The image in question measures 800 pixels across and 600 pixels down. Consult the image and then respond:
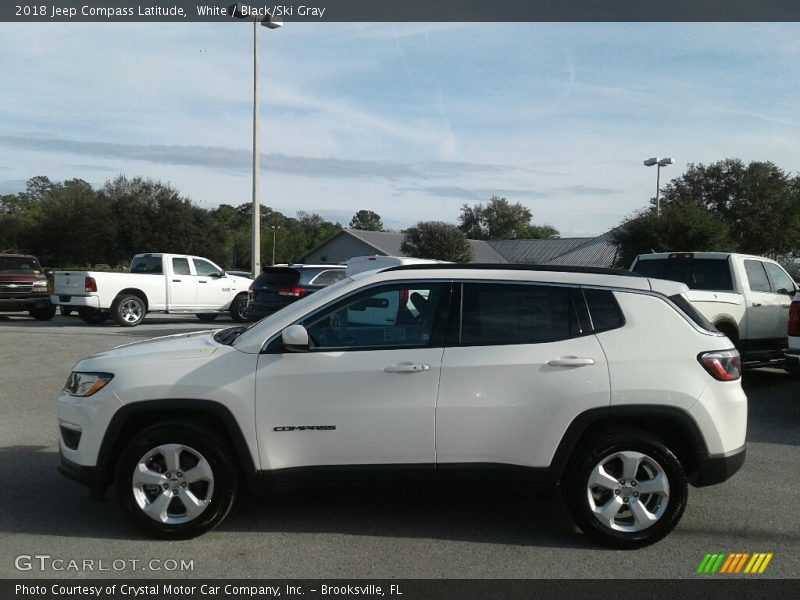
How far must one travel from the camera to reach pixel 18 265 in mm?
20938

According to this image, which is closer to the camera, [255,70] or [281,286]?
[281,286]

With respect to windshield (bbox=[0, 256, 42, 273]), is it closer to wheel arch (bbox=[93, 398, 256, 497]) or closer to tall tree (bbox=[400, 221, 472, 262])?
wheel arch (bbox=[93, 398, 256, 497])

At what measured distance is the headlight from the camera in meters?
4.92

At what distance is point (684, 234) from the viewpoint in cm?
3281

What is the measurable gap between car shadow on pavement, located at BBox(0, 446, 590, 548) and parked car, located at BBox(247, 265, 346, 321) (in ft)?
38.7

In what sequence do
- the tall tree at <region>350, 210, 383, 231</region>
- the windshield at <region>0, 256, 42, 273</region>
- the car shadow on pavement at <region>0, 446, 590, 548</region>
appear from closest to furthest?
the car shadow on pavement at <region>0, 446, 590, 548</region>, the windshield at <region>0, 256, 42, 273</region>, the tall tree at <region>350, 210, 383, 231</region>

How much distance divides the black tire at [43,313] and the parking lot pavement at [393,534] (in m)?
15.5

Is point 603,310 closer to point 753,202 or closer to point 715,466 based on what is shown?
point 715,466

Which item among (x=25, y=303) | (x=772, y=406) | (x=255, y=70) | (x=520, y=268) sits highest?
(x=255, y=70)

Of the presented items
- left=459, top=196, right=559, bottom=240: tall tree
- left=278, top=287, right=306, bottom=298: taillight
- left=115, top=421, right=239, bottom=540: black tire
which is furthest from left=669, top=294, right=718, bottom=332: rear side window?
left=459, top=196, right=559, bottom=240: tall tree

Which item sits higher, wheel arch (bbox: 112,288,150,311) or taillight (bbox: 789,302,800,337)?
taillight (bbox: 789,302,800,337)

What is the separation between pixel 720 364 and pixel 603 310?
0.81 metres

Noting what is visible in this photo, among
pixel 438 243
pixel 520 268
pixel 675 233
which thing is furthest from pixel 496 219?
pixel 520 268
